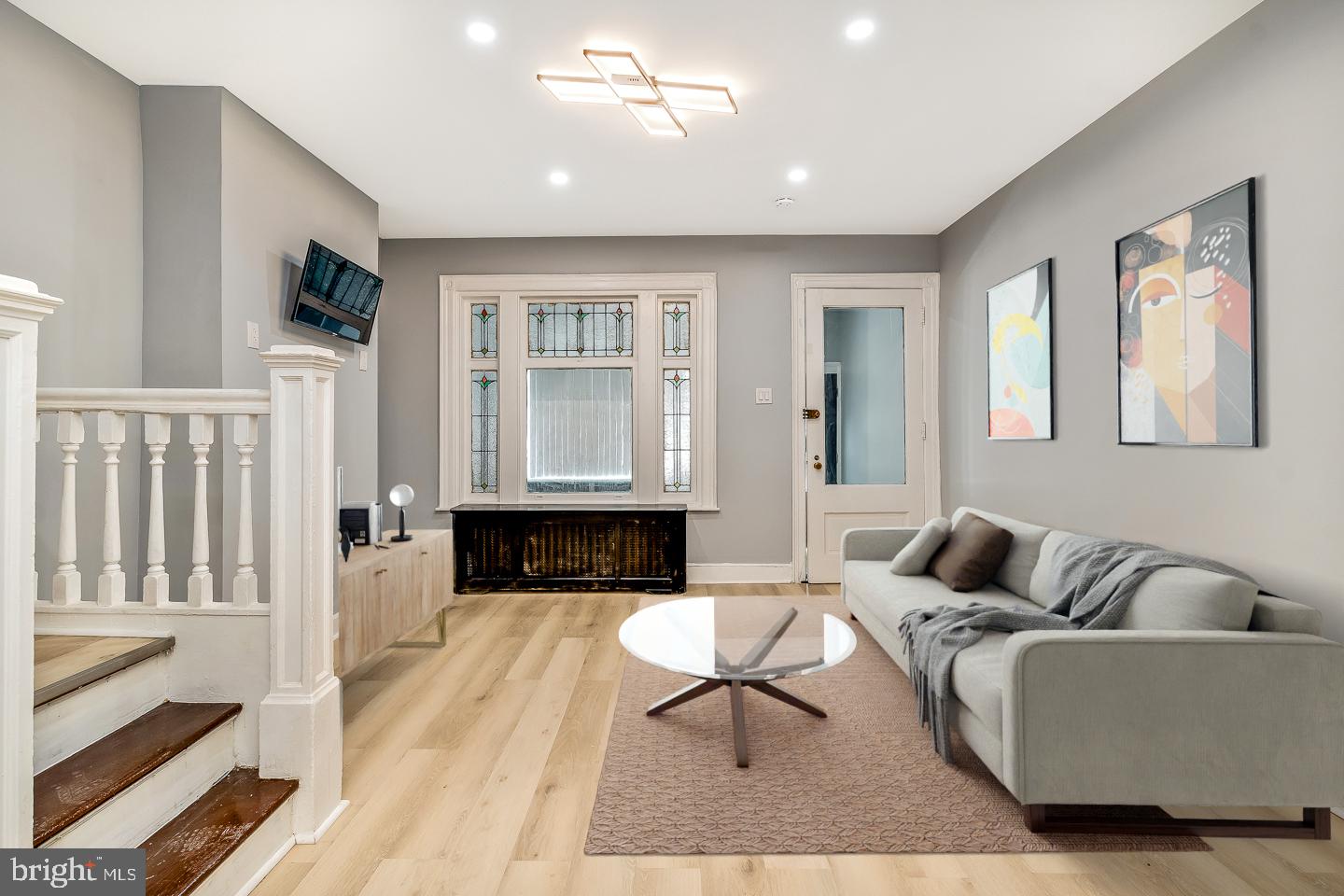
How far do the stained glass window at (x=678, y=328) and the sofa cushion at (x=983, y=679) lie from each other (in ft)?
10.3

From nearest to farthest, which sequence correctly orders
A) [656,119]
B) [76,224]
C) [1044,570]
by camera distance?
[76,224] → [1044,570] → [656,119]

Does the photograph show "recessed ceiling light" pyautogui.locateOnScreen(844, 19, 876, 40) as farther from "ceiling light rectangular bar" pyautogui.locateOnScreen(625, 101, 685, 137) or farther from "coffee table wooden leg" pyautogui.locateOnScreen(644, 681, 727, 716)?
"coffee table wooden leg" pyautogui.locateOnScreen(644, 681, 727, 716)

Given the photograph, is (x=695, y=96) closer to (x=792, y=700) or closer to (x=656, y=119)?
(x=656, y=119)

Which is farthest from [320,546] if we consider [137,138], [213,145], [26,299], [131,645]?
[137,138]

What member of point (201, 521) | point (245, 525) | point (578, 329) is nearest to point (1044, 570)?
point (245, 525)

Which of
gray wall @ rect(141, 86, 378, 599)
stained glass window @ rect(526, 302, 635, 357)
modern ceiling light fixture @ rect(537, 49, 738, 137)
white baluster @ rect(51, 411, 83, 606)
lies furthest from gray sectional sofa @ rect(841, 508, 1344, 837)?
stained glass window @ rect(526, 302, 635, 357)

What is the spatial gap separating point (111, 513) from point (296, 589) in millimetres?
563

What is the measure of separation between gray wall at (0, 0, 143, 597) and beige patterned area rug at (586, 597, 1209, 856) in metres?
2.13

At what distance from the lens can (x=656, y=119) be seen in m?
3.07

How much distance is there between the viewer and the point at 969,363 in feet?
14.6

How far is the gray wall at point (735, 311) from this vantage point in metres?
4.97

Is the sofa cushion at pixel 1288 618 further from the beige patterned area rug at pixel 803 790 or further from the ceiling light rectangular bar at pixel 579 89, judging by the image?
the ceiling light rectangular bar at pixel 579 89

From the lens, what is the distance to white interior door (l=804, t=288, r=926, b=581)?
4961mm

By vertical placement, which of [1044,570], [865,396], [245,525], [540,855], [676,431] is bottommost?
[540,855]
